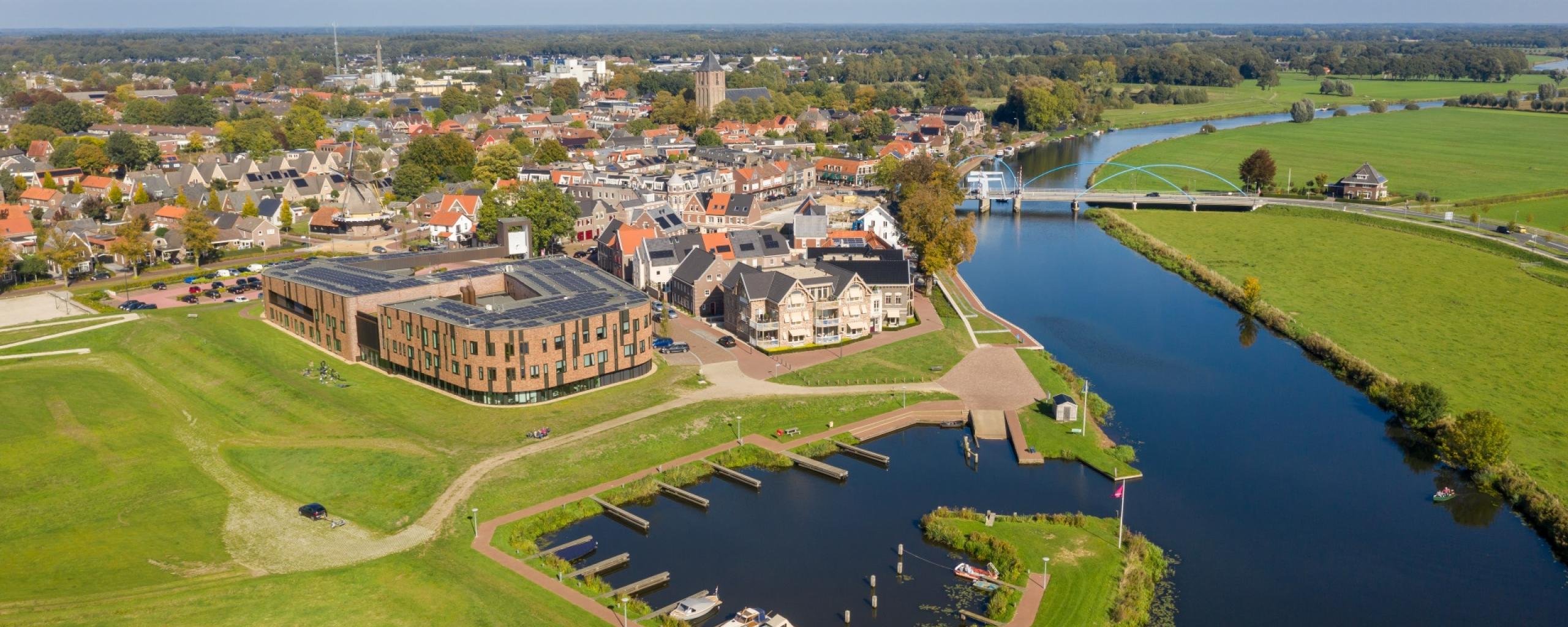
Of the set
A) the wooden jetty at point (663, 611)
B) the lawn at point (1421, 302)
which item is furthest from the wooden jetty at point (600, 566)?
the lawn at point (1421, 302)

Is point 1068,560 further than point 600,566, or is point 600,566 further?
point 1068,560

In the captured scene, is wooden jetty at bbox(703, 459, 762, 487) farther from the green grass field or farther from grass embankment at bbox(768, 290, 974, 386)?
grass embankment at bbox(768, 290, 974, 386)

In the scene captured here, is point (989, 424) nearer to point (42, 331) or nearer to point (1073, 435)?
point (1073, 435)

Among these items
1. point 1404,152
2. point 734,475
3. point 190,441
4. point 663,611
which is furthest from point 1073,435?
point 1404,152

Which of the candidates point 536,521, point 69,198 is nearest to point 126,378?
point 536,521

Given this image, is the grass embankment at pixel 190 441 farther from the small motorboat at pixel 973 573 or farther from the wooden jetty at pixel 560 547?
the small motorboat at pixel 973 573
